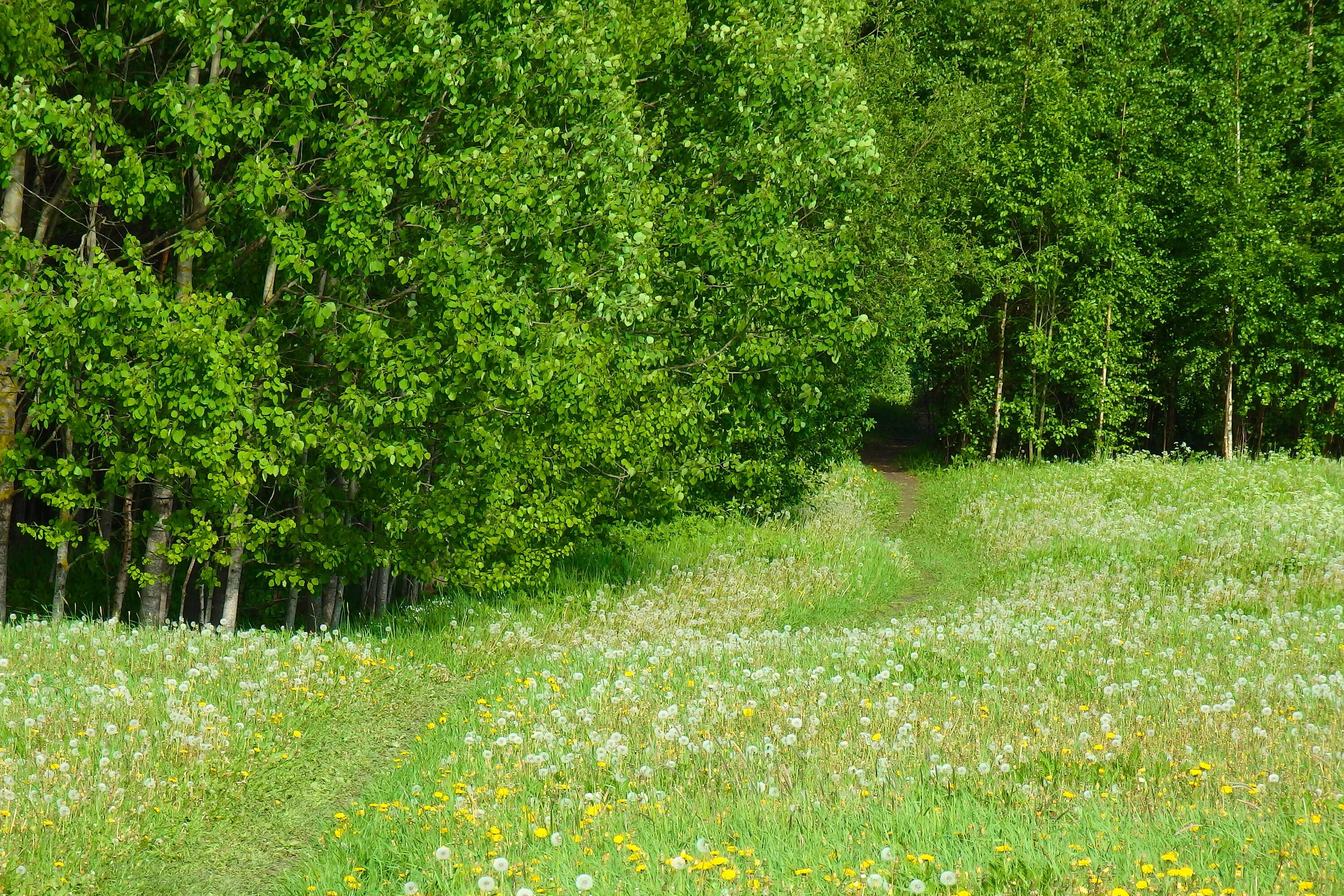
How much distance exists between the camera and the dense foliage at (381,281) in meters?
11.2

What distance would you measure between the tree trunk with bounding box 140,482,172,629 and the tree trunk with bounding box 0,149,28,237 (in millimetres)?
3152

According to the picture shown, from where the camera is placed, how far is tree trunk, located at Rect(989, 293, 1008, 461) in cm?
3397

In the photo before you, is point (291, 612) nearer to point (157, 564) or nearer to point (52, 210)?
point (157, 564)

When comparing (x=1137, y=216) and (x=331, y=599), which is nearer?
(x=331, y=599)

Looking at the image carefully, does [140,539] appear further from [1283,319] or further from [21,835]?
[1283,319]

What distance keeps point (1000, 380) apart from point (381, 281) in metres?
24.4

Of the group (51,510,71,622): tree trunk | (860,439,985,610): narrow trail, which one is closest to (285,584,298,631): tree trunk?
(51,510,71,622): tree trunk

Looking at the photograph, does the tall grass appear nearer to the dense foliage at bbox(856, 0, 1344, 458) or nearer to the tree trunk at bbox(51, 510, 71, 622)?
the tree trunk at bbox(51, 510, 71, 622)

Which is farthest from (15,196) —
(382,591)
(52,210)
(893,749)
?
(893,749)

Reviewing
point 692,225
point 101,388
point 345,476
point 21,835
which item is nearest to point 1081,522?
point 692,225

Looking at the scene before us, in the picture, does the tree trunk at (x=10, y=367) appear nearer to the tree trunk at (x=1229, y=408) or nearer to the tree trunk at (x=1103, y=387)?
the tree trunk at (x=1103, y=387)

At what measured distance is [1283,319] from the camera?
31.6 m

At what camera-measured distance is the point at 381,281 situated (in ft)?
46.5

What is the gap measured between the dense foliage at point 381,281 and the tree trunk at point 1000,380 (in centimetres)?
1791
